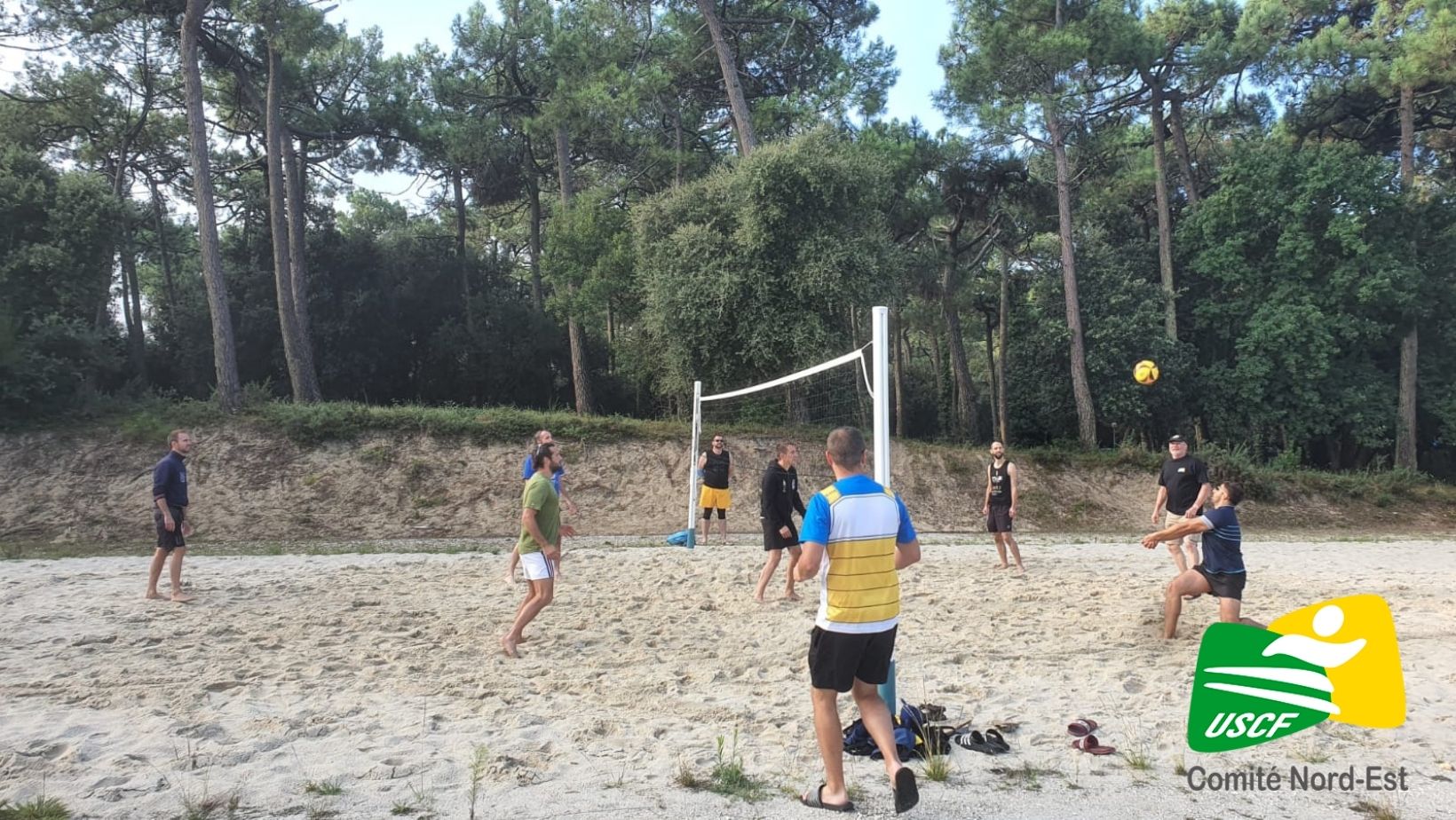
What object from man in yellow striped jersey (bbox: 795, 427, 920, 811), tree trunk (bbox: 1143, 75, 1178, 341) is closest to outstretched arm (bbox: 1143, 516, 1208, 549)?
man in yellow striped jersey (bbox: 795, 427, 920, 811)

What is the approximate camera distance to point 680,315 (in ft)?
59.0

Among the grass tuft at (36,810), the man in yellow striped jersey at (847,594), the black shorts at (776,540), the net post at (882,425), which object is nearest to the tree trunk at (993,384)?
the black shorts at (776,540)

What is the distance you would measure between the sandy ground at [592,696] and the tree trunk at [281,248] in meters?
11.6

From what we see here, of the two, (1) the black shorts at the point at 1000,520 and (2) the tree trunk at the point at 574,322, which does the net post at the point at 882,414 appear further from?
(2) the tree trunk at the point at 574,322

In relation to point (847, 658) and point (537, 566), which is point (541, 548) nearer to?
point (537, 566)

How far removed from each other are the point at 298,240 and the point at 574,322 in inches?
306

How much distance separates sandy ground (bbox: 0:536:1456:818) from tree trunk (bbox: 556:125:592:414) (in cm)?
1314

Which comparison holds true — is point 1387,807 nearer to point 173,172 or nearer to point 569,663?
point 569,663

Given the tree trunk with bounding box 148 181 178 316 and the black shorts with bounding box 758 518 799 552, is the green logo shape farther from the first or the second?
the tree trunk with bounding box 148 181 178 316

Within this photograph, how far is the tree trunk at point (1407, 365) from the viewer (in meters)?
21.1

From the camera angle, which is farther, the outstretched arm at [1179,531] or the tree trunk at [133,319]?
the tree trunk at [133,319]

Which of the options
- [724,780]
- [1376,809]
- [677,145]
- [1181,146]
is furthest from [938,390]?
[724,780]

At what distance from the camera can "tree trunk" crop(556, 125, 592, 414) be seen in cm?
2102

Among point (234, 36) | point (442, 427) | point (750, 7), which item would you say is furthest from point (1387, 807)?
point (234, 36)
